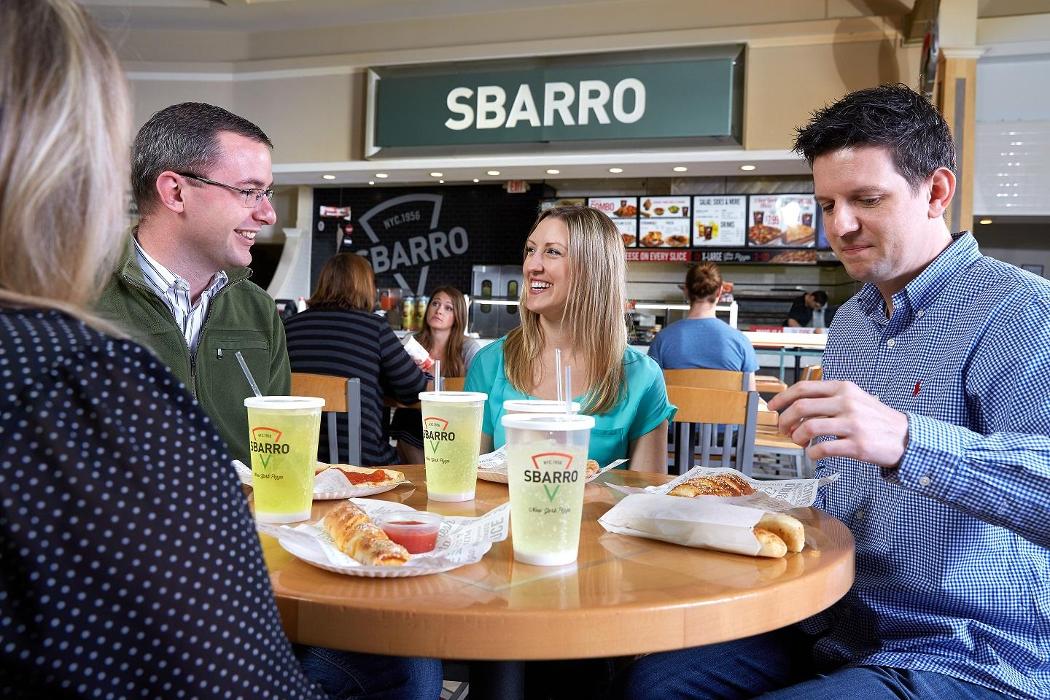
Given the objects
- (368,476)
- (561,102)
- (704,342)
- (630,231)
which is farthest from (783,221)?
(368,476)

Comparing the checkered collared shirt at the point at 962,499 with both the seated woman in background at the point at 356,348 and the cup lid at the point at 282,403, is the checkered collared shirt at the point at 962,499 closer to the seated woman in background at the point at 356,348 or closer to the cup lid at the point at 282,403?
the cup lid at the point at 282,403

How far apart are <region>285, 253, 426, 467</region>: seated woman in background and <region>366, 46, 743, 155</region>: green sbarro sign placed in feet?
11.4

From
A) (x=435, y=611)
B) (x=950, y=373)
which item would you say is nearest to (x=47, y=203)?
(x=435, y=611)

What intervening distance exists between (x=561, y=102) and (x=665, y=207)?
69.1 inches

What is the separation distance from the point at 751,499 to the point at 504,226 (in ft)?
23.6

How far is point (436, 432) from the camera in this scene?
1291 millimetres

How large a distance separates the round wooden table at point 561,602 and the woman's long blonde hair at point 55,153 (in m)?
0.38

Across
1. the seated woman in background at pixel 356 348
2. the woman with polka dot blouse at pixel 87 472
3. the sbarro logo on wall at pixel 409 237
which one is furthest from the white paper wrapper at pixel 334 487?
the sbarro logo on wall at pixel 409 237

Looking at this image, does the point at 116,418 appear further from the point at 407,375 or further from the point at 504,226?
the point at 504,226

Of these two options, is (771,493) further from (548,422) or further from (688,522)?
(548,422)

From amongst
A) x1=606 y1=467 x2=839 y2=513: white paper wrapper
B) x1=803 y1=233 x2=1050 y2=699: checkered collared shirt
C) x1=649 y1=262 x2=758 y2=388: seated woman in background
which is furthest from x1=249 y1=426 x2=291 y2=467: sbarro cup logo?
x1=649 y1=262 x2=758 y2=388: seated woman in background

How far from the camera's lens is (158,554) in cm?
57

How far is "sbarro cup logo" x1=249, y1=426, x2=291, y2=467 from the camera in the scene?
111 centimetres

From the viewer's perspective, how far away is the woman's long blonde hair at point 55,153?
1.98ft
